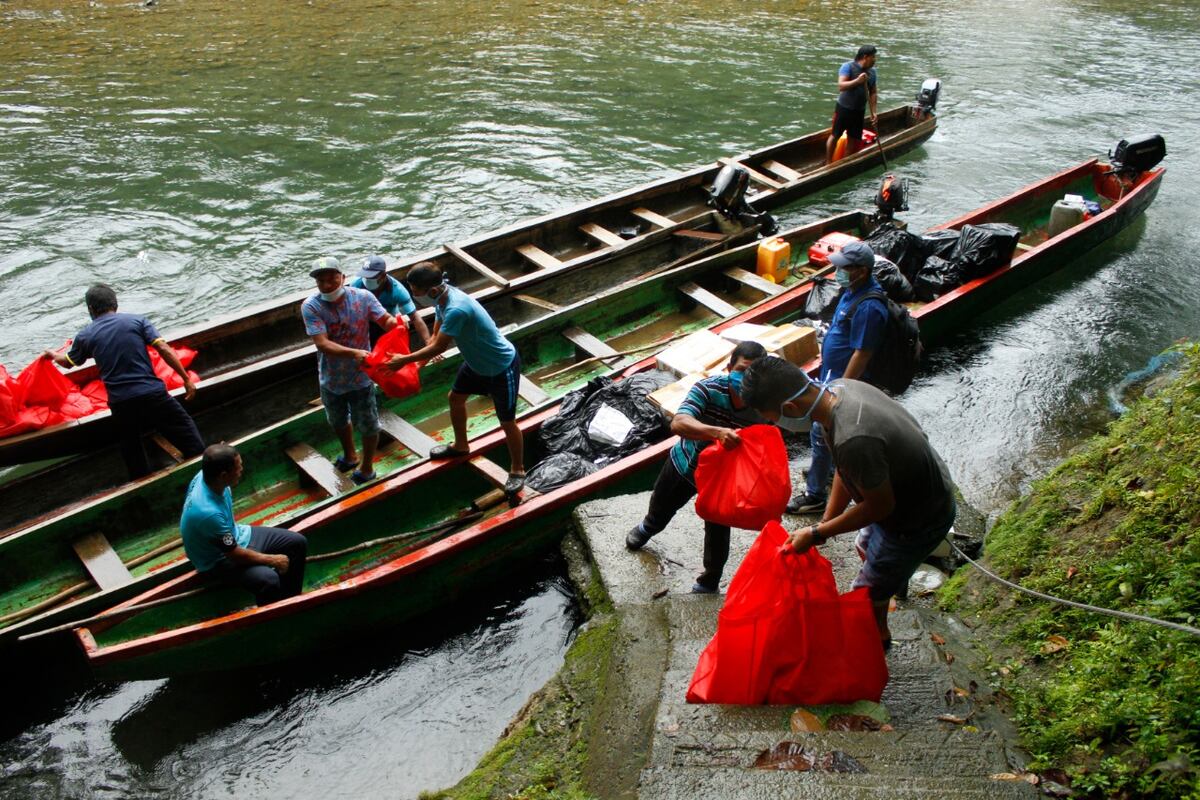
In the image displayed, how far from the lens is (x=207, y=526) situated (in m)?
5.47

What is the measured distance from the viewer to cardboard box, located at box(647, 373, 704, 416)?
720 centimetres

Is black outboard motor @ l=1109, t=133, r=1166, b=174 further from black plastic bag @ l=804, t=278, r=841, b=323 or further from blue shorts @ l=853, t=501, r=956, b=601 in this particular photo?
blue shorts @ l=853, t=501, r=956, b=601

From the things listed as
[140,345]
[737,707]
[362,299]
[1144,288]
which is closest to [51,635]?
[140,345]

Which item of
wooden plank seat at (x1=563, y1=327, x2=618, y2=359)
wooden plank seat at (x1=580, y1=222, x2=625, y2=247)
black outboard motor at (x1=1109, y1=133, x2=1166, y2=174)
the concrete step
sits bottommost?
wooden plank seat at (x1=563, y1=327, x2=618, y2=359)

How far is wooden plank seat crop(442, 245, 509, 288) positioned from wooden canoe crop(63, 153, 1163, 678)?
2135mm

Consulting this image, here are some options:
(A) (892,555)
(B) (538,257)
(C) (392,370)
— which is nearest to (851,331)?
(A) (892,555)

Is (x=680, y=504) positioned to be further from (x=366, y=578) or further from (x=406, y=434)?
(x=406, y=434)

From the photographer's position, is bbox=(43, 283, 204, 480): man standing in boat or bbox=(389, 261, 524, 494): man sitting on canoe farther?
bbox=(43, 283, 204, 480): man standing in boat

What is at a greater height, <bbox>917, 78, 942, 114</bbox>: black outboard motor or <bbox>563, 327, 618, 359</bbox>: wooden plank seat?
<bbox>917, 78, 942, 114</bbox>: black outboard motor

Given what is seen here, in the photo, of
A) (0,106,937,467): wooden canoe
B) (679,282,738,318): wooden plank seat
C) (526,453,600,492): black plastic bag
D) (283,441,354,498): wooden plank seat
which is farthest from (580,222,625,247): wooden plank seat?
(283,441,354,498): wooden plank seat

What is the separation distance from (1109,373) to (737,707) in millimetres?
7896

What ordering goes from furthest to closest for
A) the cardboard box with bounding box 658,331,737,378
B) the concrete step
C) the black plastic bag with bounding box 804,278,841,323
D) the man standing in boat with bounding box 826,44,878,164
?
the man standing in boat with bounding box 826,44,878,164, the black plastic bag with bounding box 804,278,841,323, the cardboard box with bounding box 658,331,737,378, the concrete step

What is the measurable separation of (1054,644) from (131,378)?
653 cm

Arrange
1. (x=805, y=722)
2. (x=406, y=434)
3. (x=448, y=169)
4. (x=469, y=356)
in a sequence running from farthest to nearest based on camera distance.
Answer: (x=448, y=169) < (x=406, y=434) < (x=469, y=356) < (x=805, y=722)
